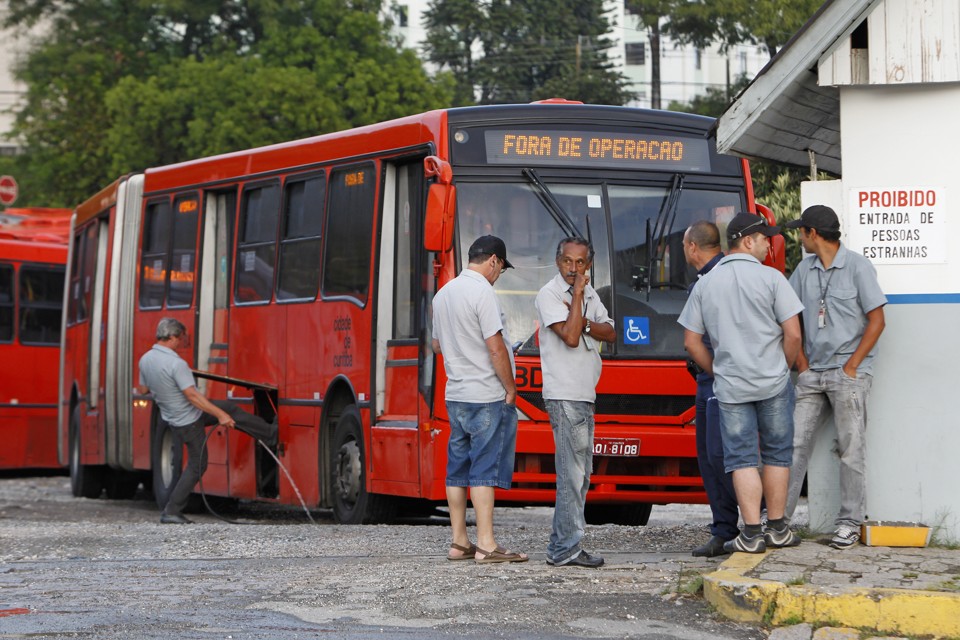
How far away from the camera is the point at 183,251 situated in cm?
1672

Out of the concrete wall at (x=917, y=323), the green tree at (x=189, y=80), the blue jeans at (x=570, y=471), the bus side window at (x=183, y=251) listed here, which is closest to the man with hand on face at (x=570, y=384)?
the blue jeans at (x=570, y=471)

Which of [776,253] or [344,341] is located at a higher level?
[776,253]

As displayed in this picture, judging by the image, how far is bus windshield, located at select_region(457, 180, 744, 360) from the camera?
11.8m

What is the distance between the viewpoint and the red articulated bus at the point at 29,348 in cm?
2436

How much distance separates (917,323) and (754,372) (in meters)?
1.00

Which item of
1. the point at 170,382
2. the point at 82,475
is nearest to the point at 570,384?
the point at 170,382

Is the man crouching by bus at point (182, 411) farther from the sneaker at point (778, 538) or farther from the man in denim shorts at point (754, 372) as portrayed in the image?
the sneaker at point (778, 538)

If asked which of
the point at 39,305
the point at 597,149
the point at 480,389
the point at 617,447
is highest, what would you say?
the point at 597,149

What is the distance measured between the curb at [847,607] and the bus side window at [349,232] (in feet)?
20.1

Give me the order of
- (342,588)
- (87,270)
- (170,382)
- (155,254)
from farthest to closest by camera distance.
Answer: (87,270)
(155,254)
(170,382)
(342,588)

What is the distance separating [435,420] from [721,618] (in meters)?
4.69

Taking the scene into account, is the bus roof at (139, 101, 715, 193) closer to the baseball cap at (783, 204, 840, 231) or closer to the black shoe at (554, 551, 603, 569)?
A: the baseball cap at (783, 204, 840, 231)

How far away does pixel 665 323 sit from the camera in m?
12.0

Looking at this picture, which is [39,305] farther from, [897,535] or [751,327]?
[897,535]
